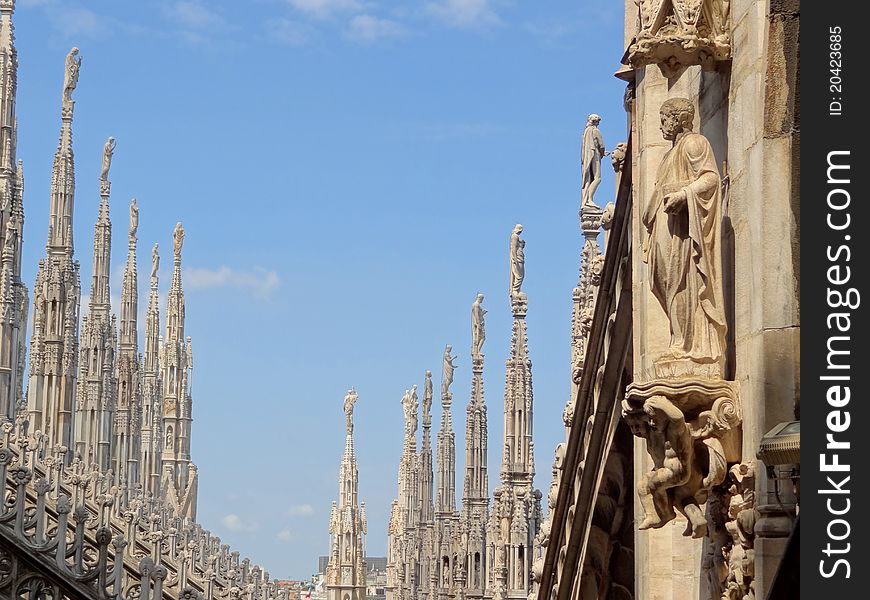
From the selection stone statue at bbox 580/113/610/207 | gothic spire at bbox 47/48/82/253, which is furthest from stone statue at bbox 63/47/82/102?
stone statue at bbox 580/113/610/207

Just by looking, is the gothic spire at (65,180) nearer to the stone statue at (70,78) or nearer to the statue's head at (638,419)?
the stone statue at (70,78)

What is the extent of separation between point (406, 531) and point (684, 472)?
153 feet

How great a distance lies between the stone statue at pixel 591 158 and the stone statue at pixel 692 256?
32.9 ft

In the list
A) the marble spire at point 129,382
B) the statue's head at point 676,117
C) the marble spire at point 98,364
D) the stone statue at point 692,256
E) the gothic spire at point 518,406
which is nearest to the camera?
the stone statue at point 692,256

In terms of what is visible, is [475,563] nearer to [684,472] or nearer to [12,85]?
A: [12,85]

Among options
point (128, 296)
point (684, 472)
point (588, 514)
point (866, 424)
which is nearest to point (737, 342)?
point (684, 472)

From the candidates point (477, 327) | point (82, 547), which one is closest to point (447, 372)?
point (477, 327)

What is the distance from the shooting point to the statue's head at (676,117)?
9086 mm

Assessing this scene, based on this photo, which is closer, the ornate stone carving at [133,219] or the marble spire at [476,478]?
the marble spire at [476,478]

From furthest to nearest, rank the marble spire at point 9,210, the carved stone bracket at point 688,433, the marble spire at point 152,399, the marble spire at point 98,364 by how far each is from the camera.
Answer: the marble spire at point 152,399 → the marble spire at point 98,364 → the marble spire at point 9,210 → the carved stone bracket at point 688,433

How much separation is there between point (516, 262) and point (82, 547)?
1334 centimetres

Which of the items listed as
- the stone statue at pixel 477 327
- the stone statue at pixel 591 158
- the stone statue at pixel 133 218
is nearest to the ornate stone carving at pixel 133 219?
the stone statue at pixel 133 218

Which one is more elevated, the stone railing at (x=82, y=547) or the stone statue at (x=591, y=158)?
the stone statue at (x=591, y=158)

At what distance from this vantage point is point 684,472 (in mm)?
8695
